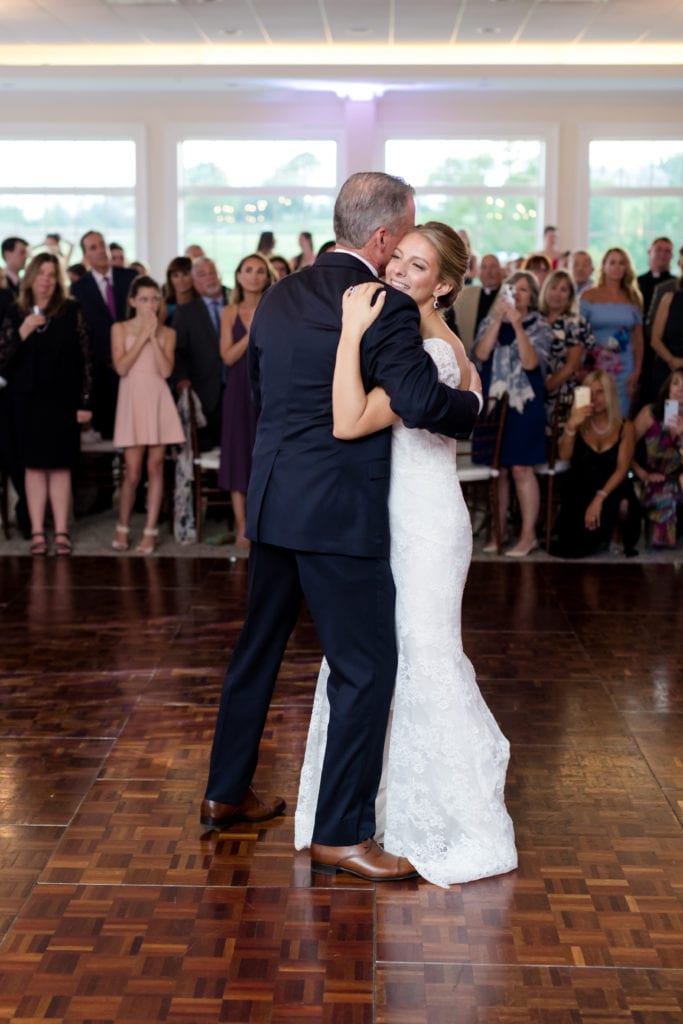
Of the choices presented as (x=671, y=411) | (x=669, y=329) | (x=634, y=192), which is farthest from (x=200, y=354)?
(x=634, y=192)

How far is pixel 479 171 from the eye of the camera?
15.8m

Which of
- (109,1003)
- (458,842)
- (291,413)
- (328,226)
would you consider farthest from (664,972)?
(328,226)

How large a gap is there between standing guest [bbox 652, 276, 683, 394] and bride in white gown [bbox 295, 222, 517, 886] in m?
5.22

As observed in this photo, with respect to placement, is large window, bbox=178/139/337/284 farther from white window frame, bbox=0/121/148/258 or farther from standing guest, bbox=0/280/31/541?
standing guest, bbox=0/280/31/541

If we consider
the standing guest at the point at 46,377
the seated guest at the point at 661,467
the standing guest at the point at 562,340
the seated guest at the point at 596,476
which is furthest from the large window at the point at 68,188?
the seated guest at the point at 661,467

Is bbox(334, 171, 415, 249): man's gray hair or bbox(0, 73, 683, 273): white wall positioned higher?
bbox(0, 73, 683, 273): white wall

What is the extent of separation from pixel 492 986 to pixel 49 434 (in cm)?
499

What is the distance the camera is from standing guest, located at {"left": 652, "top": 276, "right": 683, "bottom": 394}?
798 cm

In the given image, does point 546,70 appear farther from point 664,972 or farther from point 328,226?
point 664,972

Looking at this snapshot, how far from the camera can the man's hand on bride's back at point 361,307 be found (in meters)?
2.78

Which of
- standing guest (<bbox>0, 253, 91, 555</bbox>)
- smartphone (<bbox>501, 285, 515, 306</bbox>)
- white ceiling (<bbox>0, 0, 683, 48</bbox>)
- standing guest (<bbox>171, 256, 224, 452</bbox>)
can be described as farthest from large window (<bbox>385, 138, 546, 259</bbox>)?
standing guest (<bbox>0, 253, 91, 555</bbox>)

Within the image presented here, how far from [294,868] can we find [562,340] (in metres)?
4.76

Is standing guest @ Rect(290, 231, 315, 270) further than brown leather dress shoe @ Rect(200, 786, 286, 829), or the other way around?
standing guest @ Rect(290, 231, 315, 270)

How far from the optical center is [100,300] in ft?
28.8
